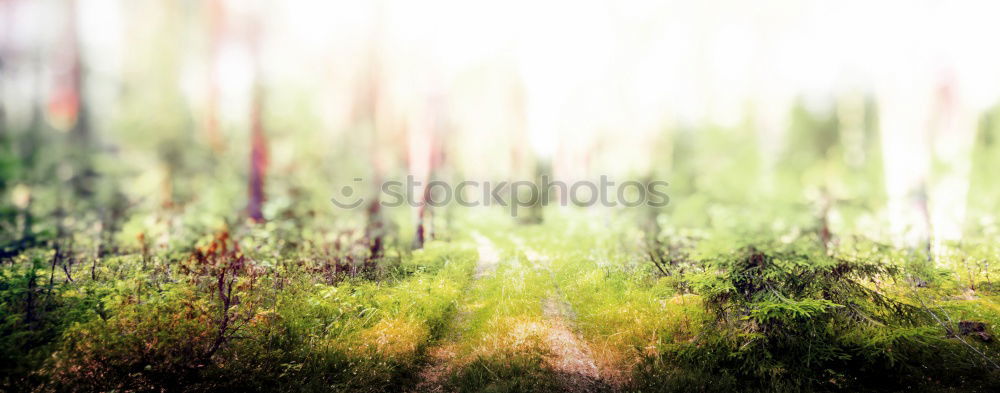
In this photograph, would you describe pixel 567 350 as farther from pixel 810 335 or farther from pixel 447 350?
pixel 810 335

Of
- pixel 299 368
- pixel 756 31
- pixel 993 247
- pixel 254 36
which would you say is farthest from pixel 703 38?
pixel 299 368

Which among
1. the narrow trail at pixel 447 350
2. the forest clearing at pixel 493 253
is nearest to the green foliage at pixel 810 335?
the forest clearing at pixel 493 253

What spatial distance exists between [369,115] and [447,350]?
4.06 meters

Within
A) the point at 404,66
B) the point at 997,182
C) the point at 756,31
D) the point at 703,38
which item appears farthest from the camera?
the point at 404,66

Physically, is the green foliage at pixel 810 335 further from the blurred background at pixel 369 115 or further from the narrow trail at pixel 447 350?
the narrow trail at pixel 447 350

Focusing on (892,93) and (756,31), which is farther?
(756,31)

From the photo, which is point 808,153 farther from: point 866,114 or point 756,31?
point 756,31

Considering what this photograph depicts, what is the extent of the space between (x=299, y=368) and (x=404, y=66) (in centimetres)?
519

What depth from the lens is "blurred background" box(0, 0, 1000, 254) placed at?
3275mm

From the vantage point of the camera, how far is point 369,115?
6051mm

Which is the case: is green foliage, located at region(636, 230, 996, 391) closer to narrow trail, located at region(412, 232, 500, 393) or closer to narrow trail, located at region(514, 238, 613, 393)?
narrow trail, located at region(514, 238, 613, 393)

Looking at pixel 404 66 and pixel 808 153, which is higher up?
pixel 404 66

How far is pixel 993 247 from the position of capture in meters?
3.54

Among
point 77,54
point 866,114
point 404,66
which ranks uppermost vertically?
point 404,66
